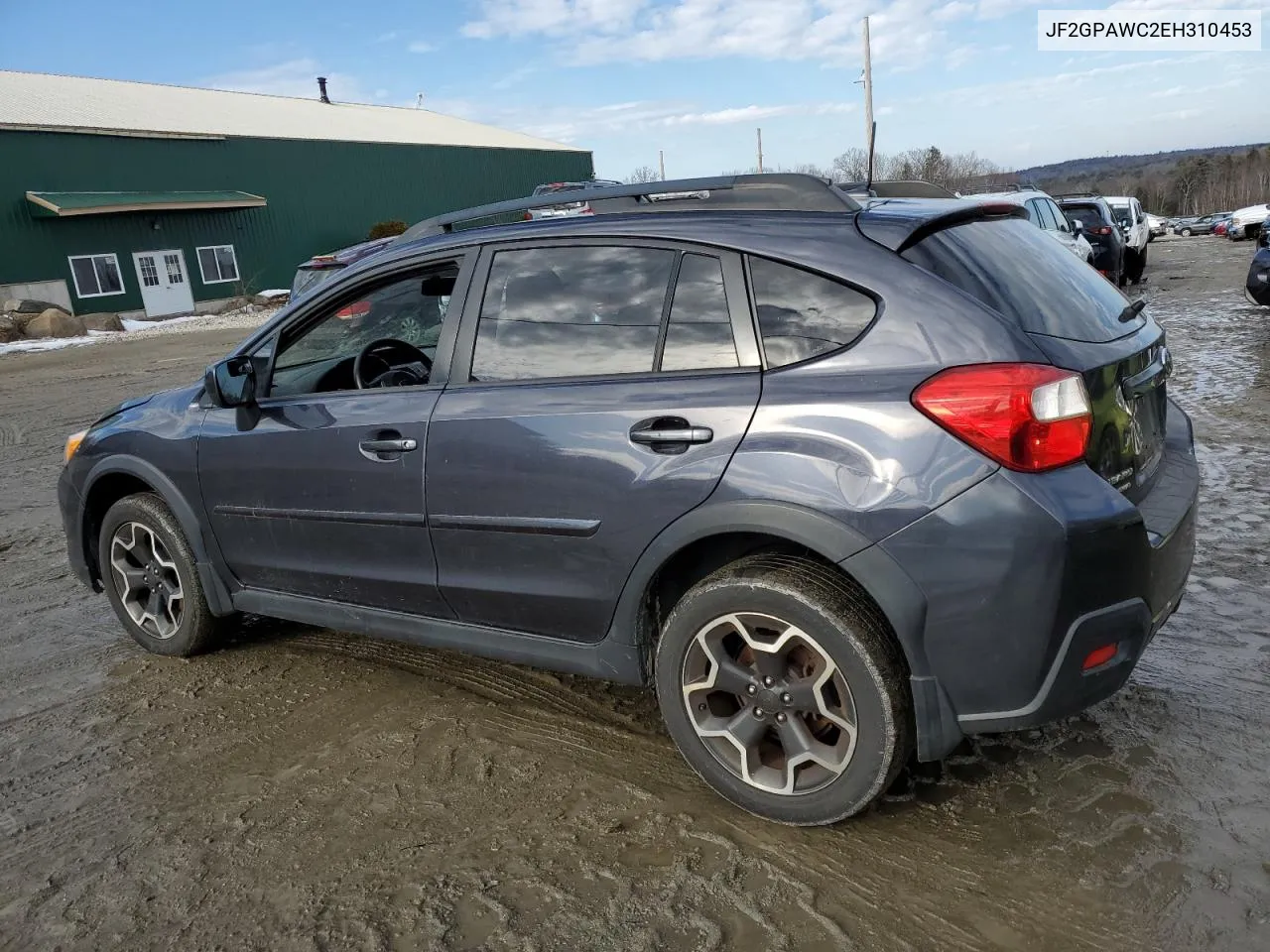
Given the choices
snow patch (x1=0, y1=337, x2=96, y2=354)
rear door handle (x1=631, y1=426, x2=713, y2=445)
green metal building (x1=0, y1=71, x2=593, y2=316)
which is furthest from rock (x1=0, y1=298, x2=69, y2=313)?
rear door handle (x1=631, y1=426, x2=713, y2=445)

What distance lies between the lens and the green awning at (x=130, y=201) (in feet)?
89.3

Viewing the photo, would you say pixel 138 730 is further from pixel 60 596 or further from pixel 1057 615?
pixel 1057 615

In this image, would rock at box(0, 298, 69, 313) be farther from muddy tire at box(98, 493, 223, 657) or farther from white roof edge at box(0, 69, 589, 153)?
muddy tire at box(98, 493, 223, 657)

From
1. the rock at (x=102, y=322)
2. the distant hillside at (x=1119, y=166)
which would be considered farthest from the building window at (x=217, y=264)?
the distant hillside at (x=1119, y=166)

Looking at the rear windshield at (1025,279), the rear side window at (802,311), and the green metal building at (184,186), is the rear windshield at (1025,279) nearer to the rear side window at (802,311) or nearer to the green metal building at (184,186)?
the rear side window at (802,311)

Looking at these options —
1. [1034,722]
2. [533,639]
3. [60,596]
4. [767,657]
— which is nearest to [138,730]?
[533,639]

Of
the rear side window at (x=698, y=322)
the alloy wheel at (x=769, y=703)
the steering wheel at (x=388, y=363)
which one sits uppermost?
the rear side window at (x=698, y=322)

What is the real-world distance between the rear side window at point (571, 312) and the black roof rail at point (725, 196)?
19cm

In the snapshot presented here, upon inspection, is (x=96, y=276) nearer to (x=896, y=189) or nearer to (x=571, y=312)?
(x=571, y=312)

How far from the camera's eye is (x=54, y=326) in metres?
23.1

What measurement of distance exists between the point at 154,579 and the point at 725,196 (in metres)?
3.01

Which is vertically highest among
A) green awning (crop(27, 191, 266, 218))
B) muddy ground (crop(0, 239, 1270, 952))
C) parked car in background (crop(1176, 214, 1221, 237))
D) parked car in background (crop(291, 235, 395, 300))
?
green awning (crop(27, 191, 266, 218))

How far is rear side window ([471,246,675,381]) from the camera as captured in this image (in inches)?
113

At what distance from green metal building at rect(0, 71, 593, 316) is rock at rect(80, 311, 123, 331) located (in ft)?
13.5
